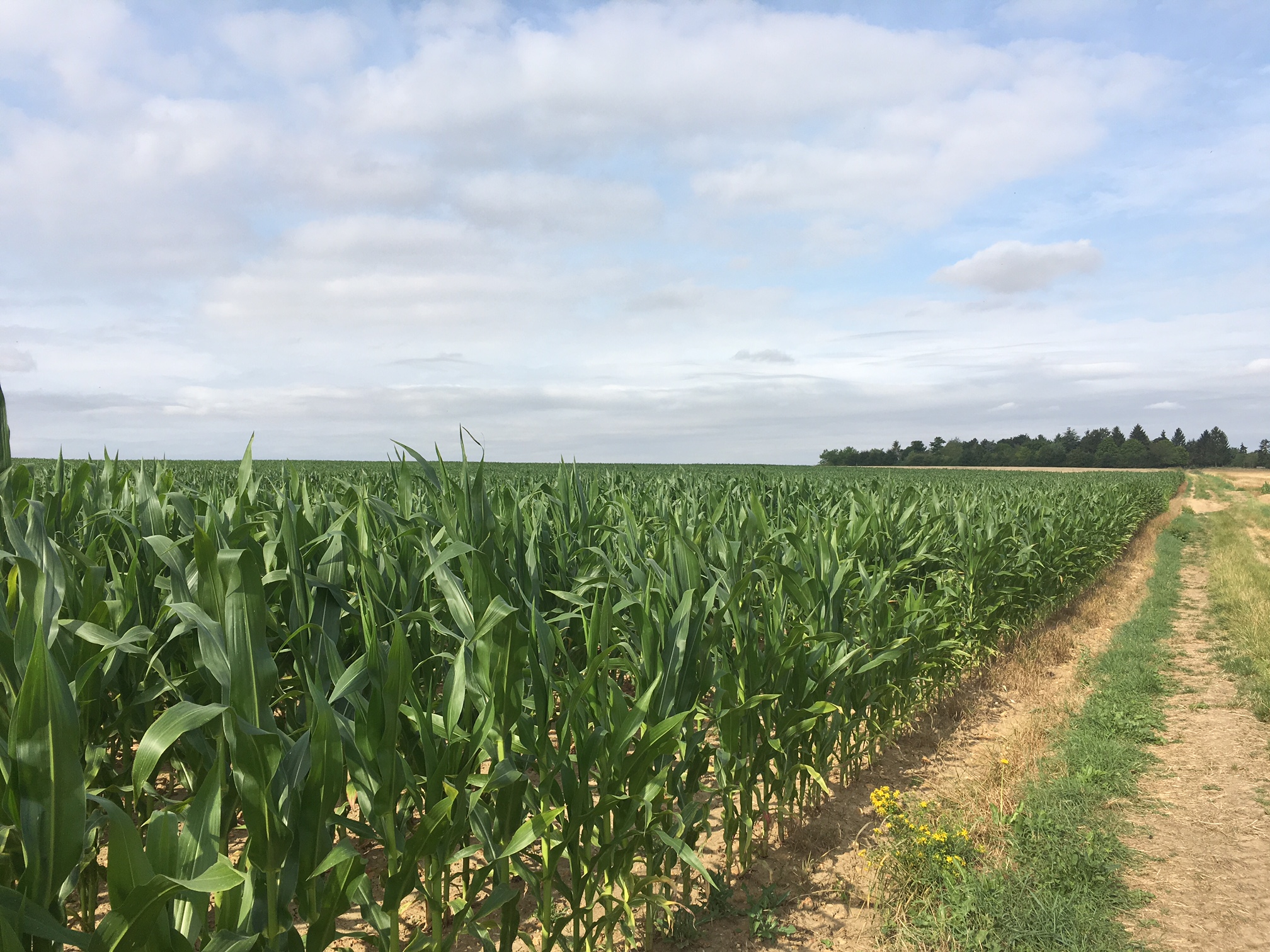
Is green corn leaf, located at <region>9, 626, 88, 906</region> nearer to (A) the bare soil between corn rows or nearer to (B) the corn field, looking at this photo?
(B) the corn field

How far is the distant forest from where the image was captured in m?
96.5

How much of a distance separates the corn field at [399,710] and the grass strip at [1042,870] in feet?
2.12

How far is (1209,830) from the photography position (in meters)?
4.66

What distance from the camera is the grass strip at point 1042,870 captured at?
334cm

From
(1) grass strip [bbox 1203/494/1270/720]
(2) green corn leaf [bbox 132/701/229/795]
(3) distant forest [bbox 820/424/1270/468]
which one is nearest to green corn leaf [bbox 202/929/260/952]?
(2) green corn leaf [bbox 132/701/229/795]

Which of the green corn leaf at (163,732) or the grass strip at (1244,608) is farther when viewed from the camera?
the grass strip at (1244,608)

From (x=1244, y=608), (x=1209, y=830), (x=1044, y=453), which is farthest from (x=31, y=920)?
(x=1044, y=453)

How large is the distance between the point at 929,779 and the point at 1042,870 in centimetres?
139

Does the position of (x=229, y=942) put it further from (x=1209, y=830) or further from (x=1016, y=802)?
(x=1209, y=830)

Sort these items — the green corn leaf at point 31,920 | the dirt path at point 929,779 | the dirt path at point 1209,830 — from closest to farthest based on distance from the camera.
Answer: the green corn leaf at point 31,920
the dirt path at point 929,779
the dirt path at point 1209,830

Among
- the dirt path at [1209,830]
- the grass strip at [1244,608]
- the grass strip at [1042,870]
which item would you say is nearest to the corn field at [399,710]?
the grass strip at [1042,870]

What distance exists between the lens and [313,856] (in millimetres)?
1961

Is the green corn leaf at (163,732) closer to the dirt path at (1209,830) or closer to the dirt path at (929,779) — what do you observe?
the dirt path at (929,779)

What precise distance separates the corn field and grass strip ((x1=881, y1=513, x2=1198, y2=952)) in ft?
2.12
